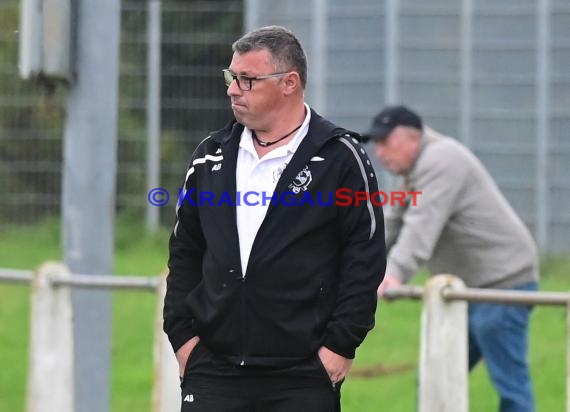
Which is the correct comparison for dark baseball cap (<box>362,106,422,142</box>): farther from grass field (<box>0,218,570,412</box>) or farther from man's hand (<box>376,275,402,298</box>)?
grass field (<box>0,218,570,412</box>)

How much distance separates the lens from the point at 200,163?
430 centimetres

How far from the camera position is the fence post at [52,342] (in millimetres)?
6434

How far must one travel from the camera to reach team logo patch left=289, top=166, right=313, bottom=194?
4121mm

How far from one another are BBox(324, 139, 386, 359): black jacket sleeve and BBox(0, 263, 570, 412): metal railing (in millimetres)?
1391

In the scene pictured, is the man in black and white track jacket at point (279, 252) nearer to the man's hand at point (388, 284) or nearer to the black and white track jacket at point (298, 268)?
the black and white track jacket at point (298, 268)

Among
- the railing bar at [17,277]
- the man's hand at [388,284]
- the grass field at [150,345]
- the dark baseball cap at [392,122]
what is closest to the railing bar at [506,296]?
the man's hand at [388,284]

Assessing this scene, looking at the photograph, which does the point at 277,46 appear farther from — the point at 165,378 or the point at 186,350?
the point at 165,378

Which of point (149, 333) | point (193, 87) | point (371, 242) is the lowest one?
point (149, 333)

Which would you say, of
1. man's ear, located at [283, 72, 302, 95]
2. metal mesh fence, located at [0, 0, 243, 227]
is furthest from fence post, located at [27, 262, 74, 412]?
metal mesh fence, located at [0, 0, 243, 227]

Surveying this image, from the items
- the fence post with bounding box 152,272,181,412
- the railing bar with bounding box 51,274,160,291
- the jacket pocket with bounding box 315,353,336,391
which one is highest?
the railing bar with bounding box 51,274,160,291

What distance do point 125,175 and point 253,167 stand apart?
30.9 feet

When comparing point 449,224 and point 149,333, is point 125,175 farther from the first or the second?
point 449,224

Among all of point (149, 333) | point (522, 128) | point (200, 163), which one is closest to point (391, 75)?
point (522, 128)

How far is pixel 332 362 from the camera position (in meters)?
4.14
